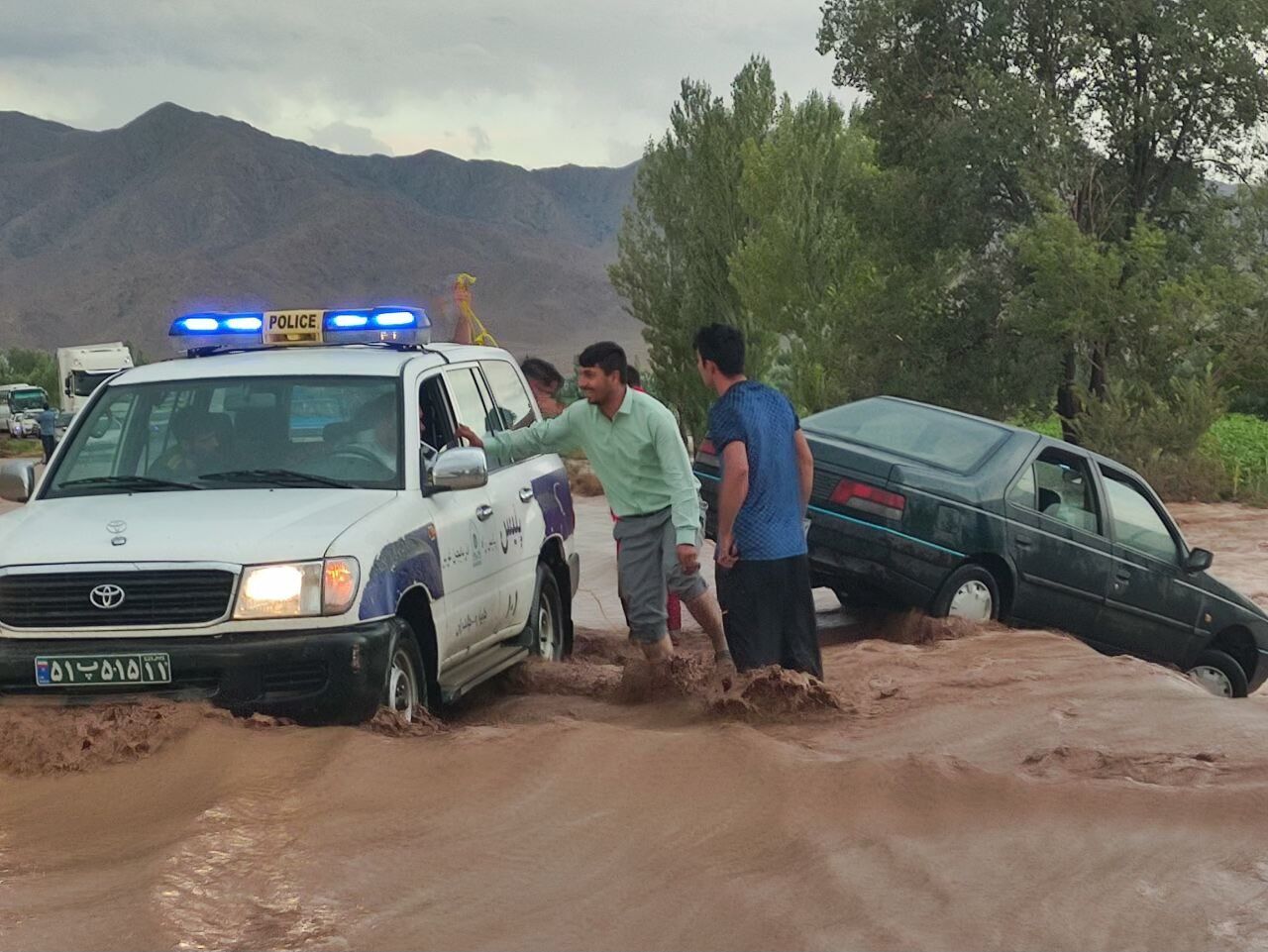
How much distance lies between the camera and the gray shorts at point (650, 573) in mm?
8102

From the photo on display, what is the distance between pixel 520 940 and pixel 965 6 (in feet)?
95.8

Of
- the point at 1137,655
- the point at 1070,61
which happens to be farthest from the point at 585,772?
the point at 1070,61

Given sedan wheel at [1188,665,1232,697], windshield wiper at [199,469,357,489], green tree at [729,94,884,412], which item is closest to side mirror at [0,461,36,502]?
windshield wiper at [199,469,357,489]

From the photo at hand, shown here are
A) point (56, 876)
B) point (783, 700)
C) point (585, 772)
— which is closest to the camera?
point (56, 876)

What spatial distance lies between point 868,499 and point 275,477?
3.92 m

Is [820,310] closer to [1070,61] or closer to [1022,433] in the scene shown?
[1070,61]

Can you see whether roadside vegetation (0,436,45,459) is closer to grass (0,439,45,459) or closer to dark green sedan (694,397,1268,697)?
grass (0,439,45,459)

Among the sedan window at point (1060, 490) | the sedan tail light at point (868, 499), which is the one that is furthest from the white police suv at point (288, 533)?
the sedan window at point (1060, 490)

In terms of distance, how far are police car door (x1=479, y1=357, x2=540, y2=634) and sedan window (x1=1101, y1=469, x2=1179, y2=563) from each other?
3.74 m

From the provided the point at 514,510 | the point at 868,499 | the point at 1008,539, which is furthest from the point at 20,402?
the point at 514,510

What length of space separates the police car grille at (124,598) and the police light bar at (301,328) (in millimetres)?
2404

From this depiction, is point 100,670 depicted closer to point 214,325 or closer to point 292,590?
point 292,590

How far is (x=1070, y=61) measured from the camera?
98.2 ft

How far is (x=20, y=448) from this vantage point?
169 ft
